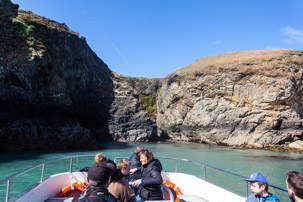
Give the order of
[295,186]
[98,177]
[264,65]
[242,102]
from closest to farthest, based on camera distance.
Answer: [295,186], [98,177], [242,102], [264,65]

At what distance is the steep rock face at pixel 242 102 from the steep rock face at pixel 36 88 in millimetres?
20380

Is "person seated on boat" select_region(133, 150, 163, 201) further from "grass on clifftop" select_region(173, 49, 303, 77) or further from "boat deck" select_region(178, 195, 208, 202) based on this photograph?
"grass on clifftop" select_region(173, 49, 303, 77)

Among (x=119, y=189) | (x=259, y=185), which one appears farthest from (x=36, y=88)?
(x=259, y=185)

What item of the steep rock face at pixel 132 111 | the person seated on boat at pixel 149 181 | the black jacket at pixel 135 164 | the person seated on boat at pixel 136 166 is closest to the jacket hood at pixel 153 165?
the person seated on boat at pixel 149 181

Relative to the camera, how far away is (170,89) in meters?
44.5

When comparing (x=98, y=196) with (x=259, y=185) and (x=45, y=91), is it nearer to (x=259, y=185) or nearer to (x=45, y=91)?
(x=259, y=185)

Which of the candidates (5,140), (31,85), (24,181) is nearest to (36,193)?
(24,181)

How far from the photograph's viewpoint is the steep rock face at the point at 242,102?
2911cm

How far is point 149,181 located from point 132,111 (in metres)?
40.0

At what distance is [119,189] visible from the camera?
283 cm

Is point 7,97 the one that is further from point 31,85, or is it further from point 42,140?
point 42,140

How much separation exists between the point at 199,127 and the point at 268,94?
42.0 feet

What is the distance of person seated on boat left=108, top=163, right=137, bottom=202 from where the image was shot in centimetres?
281

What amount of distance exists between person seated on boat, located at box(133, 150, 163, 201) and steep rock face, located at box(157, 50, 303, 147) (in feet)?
96.8
